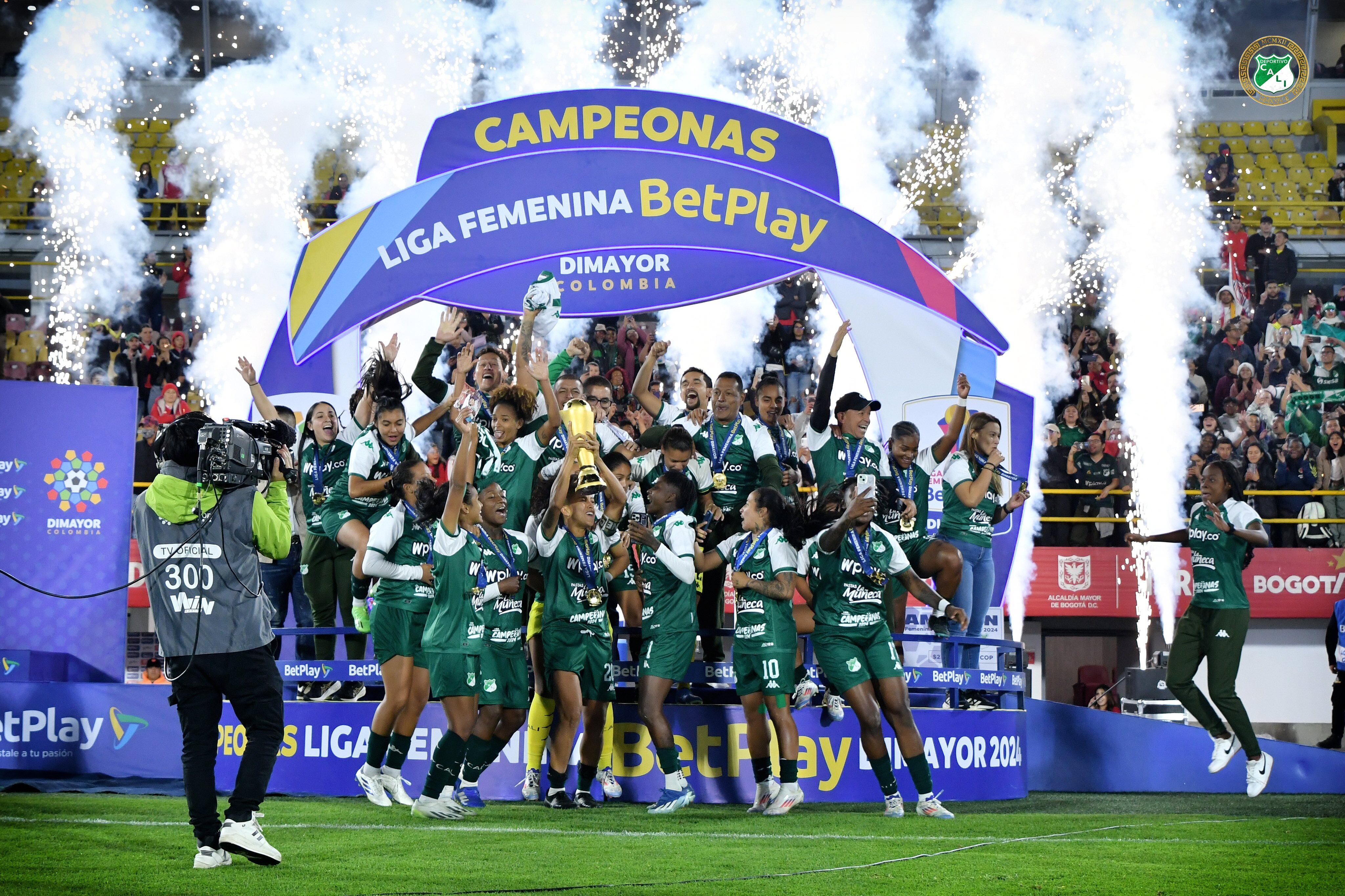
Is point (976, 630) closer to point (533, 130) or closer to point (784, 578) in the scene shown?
point (784, 578)

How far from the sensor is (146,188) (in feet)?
74.5

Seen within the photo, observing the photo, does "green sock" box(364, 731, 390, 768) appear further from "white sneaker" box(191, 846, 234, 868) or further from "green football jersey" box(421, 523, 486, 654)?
"white sneaker" box(191, 846, 234, 868)

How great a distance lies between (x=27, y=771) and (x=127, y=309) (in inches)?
489

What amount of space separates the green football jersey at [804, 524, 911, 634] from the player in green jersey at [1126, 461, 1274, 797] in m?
3.05

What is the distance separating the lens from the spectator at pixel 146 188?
22.5 meters

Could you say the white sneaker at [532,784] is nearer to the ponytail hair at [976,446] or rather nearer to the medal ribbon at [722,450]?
the medal ribbon at [722,450]

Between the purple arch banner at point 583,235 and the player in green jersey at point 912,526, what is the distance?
170cm

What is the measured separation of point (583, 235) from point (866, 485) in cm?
338

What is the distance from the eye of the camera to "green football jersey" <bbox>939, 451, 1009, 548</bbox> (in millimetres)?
9602

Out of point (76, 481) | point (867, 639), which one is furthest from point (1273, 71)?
point (76, 481)

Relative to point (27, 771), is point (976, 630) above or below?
above

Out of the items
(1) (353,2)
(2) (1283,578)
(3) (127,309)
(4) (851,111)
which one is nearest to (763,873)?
(2) (1283,578)

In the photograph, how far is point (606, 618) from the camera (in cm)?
801

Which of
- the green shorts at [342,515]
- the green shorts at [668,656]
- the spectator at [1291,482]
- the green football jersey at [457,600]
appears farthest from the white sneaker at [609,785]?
the spectator at [1291,482]
